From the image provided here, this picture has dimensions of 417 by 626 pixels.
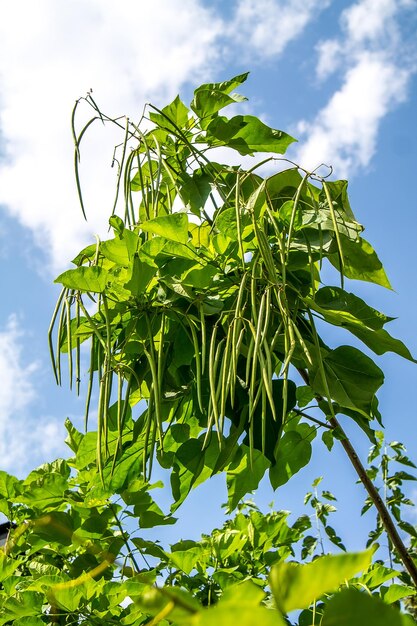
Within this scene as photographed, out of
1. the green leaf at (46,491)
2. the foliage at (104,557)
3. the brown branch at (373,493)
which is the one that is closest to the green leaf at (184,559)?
the foliage at (104,557)

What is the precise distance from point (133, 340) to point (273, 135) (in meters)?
0.44

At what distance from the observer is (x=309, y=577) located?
21cm

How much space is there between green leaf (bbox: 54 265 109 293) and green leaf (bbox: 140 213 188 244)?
9 cm

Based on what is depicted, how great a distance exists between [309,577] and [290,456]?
3.32 ft

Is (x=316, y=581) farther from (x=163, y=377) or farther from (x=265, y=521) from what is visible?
(x=265, y=521)

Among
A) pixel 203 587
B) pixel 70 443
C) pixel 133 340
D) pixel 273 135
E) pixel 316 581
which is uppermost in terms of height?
pixel 273 135

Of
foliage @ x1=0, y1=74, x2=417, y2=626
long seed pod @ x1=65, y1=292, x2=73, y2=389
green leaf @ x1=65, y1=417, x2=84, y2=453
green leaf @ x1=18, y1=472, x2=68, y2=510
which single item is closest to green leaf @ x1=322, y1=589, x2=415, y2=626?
Answer: foliage @ x1=0, y1=74, x2=417, y2=626

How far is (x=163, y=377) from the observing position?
1051 mm

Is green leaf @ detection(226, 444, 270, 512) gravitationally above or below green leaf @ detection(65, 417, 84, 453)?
below

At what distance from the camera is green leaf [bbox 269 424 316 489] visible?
3.91ft

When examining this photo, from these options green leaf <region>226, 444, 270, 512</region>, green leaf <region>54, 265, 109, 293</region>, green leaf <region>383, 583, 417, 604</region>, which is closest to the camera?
green leaf <region>54, 265, 109, 293</region>

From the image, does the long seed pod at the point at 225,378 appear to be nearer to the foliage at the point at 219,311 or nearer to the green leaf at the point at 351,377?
the foliage at the point at 219,311

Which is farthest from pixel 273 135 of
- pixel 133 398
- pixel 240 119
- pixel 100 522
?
pixel 100 522

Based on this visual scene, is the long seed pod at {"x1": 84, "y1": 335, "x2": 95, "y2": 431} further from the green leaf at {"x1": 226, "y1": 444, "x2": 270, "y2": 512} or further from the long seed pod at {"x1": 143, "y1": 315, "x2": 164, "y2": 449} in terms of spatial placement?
the green leaf at {"x1": 226, "y1": 444, "x2": 270, "y2": 512}
